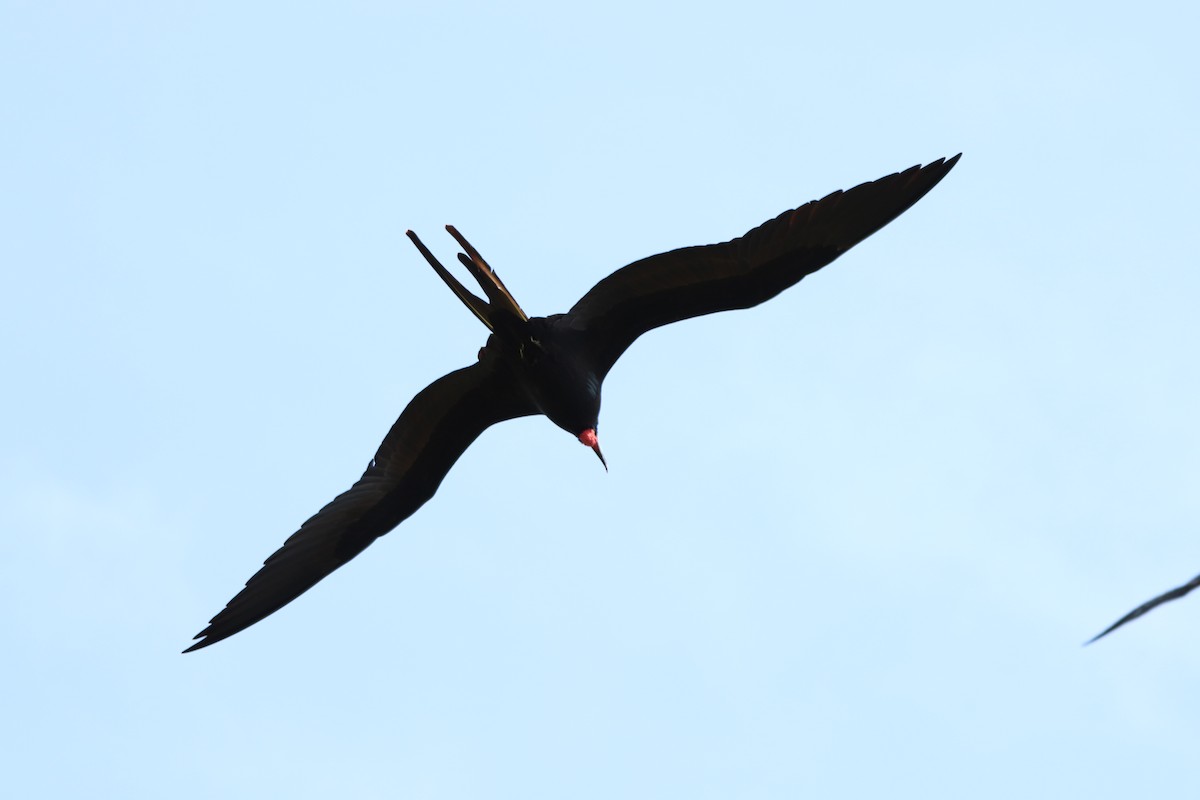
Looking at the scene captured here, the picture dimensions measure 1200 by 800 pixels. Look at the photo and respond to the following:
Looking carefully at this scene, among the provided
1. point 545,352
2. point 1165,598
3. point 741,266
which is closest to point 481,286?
point 545,352

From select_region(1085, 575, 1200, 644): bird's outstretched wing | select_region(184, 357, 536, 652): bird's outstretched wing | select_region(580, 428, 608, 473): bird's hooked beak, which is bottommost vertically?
select_region(1085, 575, 1200, 644): bird's outstretched wing

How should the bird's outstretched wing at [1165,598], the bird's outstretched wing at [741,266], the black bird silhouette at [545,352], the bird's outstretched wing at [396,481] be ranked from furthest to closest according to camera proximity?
1. the bird's outstretched wing at [396,481]
2. the black bird silhouette at [545,352]
3. the bird's outstretched wing at [741,266]
4. the bird's outstretched wing at [1165,598]

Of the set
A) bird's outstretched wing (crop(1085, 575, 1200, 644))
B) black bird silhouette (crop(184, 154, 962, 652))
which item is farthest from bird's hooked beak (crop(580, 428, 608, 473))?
bird's outstretched wing (crop(1085, 575, 1200, 644))

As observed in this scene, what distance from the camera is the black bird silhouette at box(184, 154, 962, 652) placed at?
11312 millimetres

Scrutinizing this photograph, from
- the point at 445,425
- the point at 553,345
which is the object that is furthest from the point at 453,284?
the point at 445,425

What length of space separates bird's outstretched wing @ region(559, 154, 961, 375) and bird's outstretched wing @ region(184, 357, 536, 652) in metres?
1.10

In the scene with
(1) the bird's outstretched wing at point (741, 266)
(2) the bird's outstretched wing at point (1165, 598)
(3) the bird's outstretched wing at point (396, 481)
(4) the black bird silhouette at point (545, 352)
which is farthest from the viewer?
(3) the bird's outstretched wing at point (396, 481)

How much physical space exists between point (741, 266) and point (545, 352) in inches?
66.1

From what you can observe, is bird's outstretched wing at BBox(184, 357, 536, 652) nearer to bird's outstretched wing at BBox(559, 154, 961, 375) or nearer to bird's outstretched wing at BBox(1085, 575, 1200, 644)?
bird's outstretched wing at BBox(559, 154, 961, 375)

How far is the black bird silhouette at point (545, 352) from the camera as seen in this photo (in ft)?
37.1

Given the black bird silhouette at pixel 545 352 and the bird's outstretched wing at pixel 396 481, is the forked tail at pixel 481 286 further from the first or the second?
the bird's outstretched wing at pixel 396 481

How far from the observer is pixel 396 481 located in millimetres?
12961

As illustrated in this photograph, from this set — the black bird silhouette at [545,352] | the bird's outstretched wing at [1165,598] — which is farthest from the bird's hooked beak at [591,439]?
the bird's outstretched wing at [1165,598]

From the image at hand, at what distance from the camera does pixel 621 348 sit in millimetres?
→ 12195
